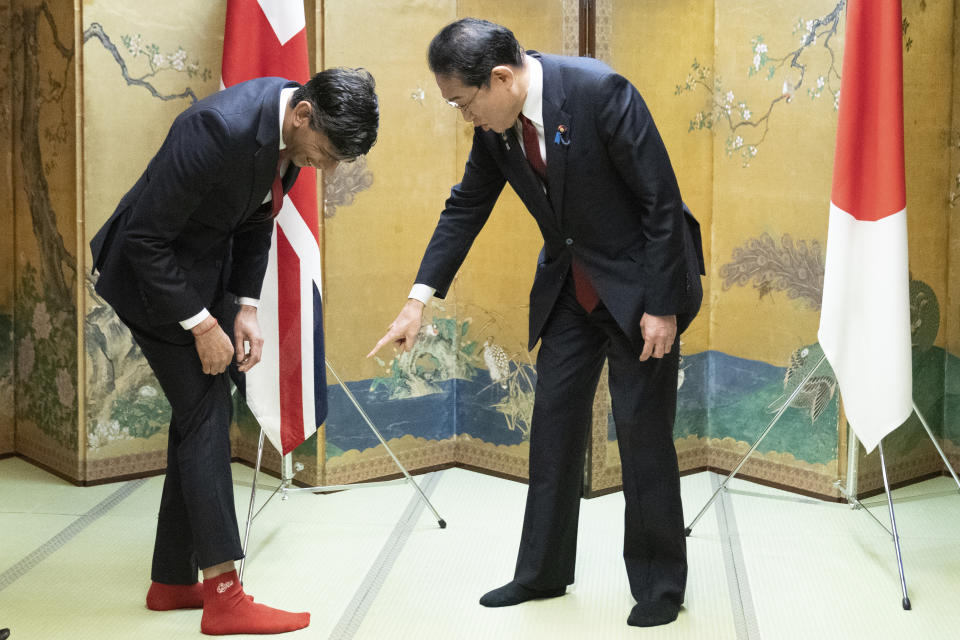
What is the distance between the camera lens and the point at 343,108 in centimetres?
217

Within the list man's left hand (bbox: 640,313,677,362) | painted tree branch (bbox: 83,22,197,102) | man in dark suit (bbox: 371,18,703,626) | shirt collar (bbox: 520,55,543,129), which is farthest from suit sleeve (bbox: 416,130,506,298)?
painted tree branch (bbox: 83,22,197,102)

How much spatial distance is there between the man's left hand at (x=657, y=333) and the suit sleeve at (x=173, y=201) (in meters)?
0.93

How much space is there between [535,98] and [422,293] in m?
0.52

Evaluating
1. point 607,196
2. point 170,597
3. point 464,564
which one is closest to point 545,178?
point 607,196

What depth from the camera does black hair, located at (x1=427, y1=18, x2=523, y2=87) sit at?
222cm

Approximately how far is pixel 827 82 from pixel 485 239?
116cm

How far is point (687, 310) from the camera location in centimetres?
243

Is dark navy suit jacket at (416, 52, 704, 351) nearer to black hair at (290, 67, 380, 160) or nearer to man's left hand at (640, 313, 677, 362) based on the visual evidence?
man's left hand at (640, 313, 677, 362)

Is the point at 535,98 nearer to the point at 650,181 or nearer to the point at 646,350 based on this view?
the point at 650,181

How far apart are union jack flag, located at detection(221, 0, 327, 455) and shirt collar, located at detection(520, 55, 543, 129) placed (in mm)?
910

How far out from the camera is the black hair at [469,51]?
Result: 2.22 metres

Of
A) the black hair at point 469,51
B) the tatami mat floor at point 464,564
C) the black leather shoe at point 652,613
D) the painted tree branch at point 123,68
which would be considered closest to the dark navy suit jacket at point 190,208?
the black hair at point 469,51

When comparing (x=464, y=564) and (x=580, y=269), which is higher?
(x=580, y=269)

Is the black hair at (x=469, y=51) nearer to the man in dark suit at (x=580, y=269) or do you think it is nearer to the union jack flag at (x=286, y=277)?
the man in dark suit at (x=580, y=269)
